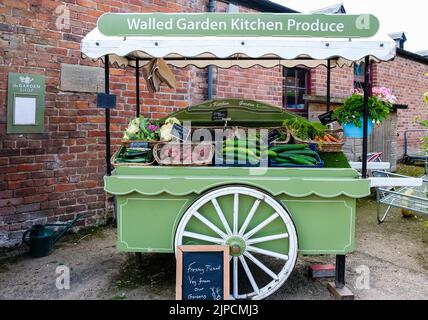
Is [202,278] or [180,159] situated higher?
[180,159]

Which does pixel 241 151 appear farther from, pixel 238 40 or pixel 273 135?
pixel 238 40

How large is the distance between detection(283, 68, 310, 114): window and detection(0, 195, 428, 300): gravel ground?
3.84 m

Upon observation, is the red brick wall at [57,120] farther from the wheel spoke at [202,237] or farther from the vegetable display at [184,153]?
the wheel spoke at [202,237]

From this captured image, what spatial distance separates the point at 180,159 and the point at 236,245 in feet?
2.82

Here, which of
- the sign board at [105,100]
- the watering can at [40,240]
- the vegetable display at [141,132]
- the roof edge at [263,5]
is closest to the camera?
the sign board at [105,100]

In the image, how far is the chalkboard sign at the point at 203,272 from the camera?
9.89ft

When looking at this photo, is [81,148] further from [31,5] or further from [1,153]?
[31,5]

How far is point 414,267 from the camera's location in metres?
4.27

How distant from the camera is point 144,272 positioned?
4.01 m

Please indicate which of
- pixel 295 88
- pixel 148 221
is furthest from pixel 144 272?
pixel 295 88

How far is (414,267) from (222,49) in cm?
308

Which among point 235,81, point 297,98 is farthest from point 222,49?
point 297,98

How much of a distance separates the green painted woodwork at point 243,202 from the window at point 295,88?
5351mm

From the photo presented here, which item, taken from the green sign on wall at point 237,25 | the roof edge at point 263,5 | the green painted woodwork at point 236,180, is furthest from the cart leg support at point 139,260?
the roof edge at point 263,5
